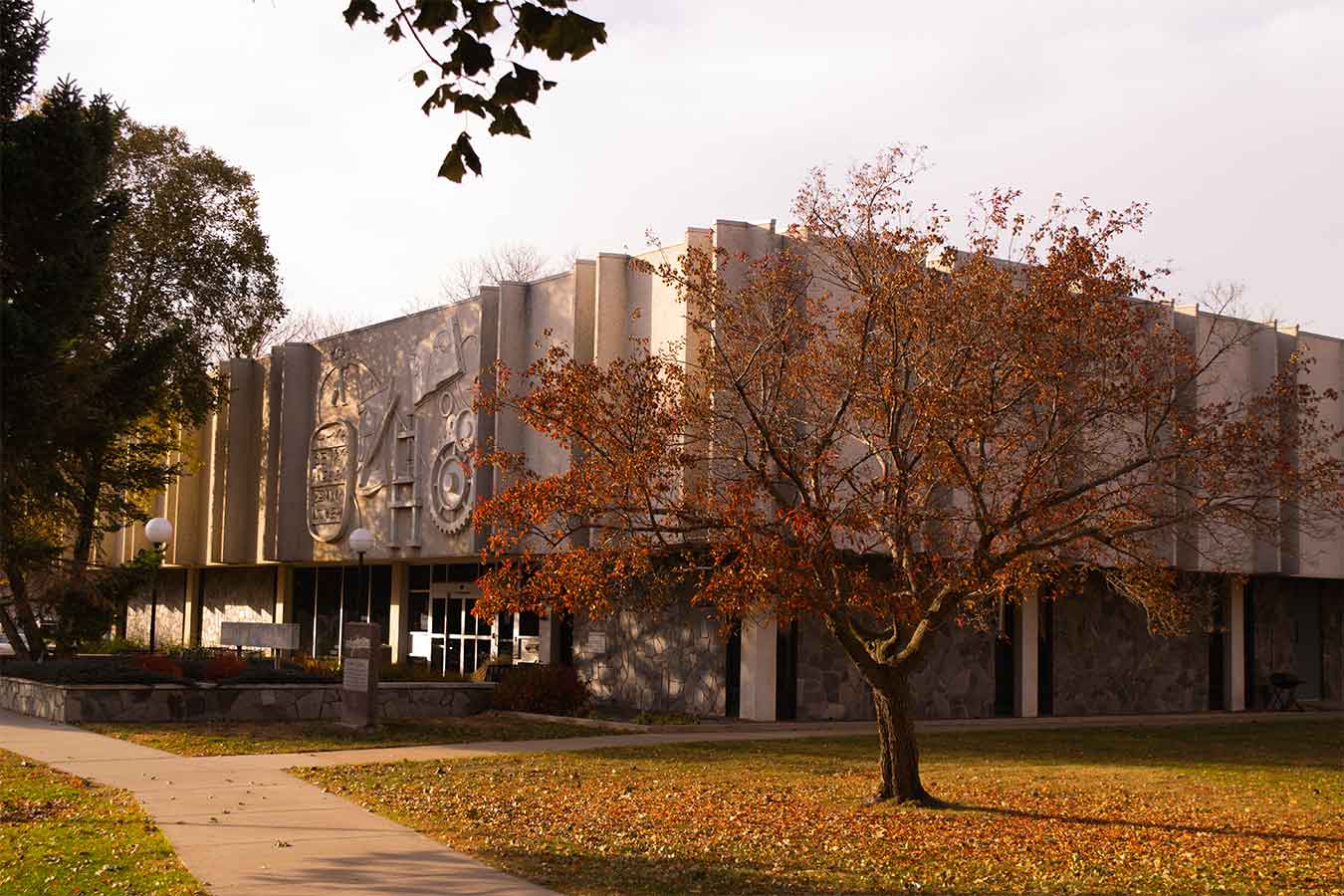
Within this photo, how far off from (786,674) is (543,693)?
433 cm

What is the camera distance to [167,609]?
152ft

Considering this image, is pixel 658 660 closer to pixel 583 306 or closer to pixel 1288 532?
pixel 583 306

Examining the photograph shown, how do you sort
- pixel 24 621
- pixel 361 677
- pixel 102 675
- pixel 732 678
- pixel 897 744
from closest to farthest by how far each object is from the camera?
pixel 897 744
pixel 361 677
pixel 102 675
pixel 732 678
pixel 24 621

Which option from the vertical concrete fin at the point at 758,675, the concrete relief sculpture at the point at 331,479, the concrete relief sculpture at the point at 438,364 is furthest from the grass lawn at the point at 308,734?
the concrete relief sculpture at the point at 331,479

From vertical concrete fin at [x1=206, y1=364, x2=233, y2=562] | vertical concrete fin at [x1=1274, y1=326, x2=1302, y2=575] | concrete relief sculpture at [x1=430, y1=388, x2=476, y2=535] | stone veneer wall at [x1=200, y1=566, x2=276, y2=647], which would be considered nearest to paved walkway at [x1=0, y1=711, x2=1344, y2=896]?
concrete relief sculpture at [x1=430, y1=388, x2=476, y2=535]

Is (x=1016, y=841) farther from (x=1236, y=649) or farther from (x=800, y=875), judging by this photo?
(x=1236, y=649)

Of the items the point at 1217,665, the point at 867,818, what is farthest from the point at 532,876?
the point at 1217,665

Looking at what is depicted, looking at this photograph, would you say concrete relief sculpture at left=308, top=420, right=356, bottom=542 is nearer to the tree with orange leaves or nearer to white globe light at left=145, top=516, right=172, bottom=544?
white globe light at left=145, top=516, right=172, bottom=544

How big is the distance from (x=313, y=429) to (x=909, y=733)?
76.8 feet

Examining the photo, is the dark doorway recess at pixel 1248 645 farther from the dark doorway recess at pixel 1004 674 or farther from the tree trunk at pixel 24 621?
the tree trunk at pixel 24 621

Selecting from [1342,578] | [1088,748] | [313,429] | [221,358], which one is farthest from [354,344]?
[1342,578]

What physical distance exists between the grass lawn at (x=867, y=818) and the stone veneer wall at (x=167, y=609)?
97.7 ft

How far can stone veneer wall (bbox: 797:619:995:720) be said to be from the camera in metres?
25.2

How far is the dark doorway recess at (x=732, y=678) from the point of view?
25.1 meters
